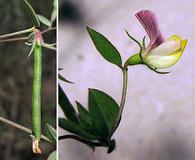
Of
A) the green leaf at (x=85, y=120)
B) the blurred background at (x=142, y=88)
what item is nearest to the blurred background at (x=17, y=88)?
the blurred background at (x=142, y=88)

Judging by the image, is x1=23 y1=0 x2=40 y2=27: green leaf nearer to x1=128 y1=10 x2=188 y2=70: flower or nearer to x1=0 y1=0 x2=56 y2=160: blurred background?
x1=128 y1=10 x2=188 y2=70: flower

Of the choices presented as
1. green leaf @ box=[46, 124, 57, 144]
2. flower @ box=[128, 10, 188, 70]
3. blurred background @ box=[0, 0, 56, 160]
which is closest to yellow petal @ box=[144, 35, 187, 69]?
flower @ box=[128, 10, 188, 70]

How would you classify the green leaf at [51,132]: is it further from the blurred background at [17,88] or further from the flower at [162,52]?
the blurred background at [17,88]

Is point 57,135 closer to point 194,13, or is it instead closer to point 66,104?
point 66,104

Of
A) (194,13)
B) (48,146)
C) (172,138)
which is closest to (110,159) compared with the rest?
(172,138)

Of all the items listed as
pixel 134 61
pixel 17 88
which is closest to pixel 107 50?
pixel 134 61
